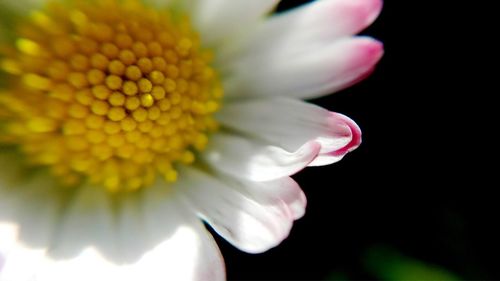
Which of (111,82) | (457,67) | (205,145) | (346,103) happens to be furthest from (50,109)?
(457,67)

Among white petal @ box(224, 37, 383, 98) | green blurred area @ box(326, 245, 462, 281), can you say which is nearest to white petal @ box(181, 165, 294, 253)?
white petal @ box(224, 37, 383, 98)

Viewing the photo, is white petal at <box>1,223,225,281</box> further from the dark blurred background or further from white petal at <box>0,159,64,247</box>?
the dark blurred background

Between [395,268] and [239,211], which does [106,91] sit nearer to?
[239,211]

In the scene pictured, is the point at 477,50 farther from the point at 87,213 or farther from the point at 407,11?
the point at 87,213

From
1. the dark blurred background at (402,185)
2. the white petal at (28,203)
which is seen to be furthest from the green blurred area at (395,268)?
the white petal at (28,203)

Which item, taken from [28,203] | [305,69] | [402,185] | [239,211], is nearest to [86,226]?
[28,203]

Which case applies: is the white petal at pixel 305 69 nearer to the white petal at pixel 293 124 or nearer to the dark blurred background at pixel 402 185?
the white petal at pixel 293 124
